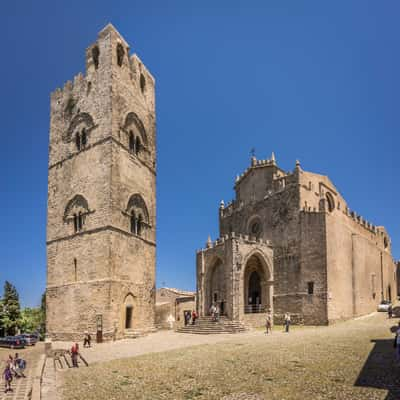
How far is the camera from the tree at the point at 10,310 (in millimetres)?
43428

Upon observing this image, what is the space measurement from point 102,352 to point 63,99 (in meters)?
20.8

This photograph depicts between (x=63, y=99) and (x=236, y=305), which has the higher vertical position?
(x=63, y=99)

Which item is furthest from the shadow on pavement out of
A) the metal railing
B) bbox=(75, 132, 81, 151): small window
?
bbox=(75, 132, 81, 151): small window

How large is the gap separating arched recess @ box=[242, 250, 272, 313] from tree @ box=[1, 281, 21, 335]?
81.5 ft

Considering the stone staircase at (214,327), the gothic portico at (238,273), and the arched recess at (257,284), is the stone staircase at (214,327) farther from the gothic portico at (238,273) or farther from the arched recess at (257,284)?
the arched recess at (257,284)

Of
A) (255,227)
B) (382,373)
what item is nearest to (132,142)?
(255,227)

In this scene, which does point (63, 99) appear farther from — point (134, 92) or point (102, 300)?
point (102, 300)

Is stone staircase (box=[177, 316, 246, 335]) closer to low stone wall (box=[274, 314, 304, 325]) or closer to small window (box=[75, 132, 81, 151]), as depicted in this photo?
low stone wall (box=[274, 314, 304, 325])

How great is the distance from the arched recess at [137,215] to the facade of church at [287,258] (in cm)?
647

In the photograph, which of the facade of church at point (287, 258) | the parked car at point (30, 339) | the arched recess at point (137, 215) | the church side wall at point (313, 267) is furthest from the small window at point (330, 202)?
the parked car at point (30, 339)

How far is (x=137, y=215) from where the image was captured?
31.5m

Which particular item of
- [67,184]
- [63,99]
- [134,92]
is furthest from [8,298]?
[134,92]

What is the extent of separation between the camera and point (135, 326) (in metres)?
29.4

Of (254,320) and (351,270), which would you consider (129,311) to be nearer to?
(254,320)
